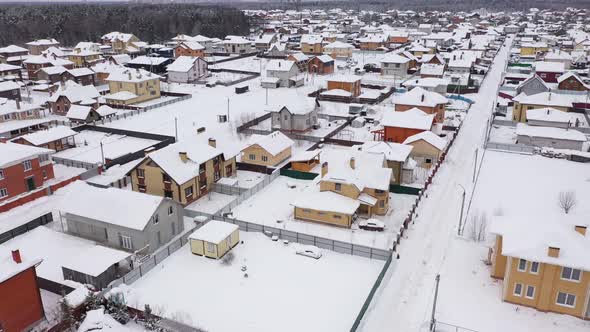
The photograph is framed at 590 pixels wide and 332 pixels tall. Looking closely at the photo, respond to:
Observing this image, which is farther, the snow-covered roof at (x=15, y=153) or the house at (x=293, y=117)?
the house at (x=293, y=117)

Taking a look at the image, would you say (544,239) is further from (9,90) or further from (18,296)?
(9,90)

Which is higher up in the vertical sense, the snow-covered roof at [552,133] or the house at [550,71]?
the house at [550,71]

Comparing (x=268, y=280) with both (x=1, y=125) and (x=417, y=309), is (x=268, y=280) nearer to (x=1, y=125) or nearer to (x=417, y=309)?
(x=417, y=309)

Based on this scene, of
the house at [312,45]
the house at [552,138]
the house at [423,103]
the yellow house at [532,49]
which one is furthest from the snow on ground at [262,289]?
the yellow house at [532,49]

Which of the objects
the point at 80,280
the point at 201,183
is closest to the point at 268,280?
the point at 80,280

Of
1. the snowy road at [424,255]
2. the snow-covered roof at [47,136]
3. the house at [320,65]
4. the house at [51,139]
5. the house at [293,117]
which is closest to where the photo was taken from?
the snowy road at [424,255]

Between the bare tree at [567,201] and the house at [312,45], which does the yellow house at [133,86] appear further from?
the bare tree at [567,201]

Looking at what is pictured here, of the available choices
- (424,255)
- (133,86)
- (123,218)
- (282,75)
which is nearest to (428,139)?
(424,255)
